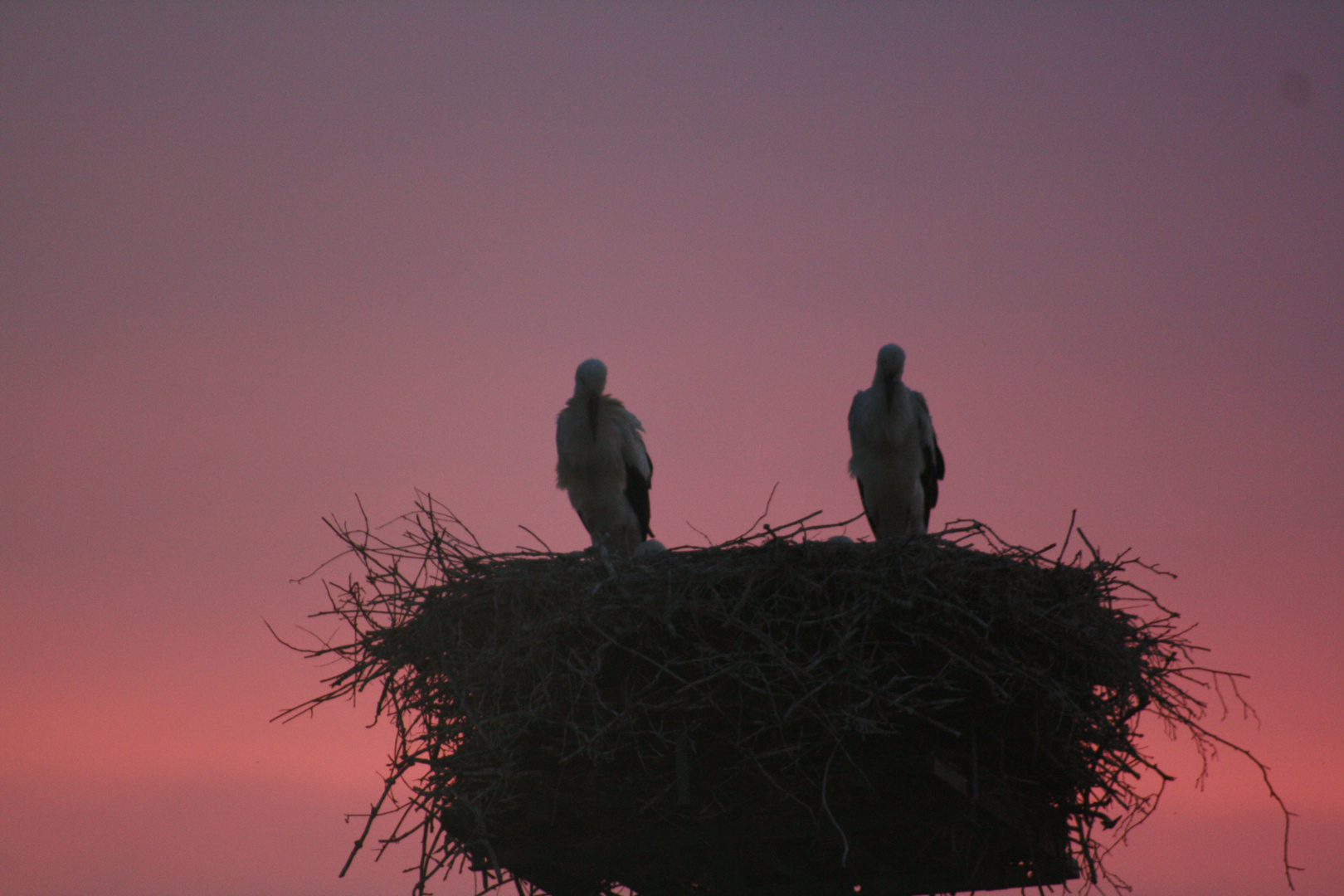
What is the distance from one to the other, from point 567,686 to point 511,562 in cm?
67

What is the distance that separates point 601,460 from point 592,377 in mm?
509

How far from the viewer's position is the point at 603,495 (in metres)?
8.23

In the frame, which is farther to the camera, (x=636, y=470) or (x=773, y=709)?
(x=636, y=470)

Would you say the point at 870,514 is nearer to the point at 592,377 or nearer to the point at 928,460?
the point at 928,460

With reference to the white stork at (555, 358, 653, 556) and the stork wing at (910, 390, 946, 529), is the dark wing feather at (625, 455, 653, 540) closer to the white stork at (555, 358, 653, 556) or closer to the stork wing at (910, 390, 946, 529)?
the white stork at (555, 358, 653, 556)

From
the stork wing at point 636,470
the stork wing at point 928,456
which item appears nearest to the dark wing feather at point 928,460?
the stork wing at point 928,456

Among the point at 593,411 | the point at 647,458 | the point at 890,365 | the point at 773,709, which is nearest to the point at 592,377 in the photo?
the point at 593,411

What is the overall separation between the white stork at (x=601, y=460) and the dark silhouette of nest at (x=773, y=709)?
2.60 meters

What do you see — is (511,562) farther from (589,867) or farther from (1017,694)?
(1017,694)

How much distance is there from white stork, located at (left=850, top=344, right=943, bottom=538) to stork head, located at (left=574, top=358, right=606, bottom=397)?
1497 millimetres

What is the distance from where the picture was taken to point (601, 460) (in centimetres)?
816

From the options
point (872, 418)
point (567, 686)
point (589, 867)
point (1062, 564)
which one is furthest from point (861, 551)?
point (872, 418)

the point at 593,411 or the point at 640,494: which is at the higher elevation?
the point at 593,411

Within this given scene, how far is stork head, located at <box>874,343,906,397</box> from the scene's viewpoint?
770 centimetres
